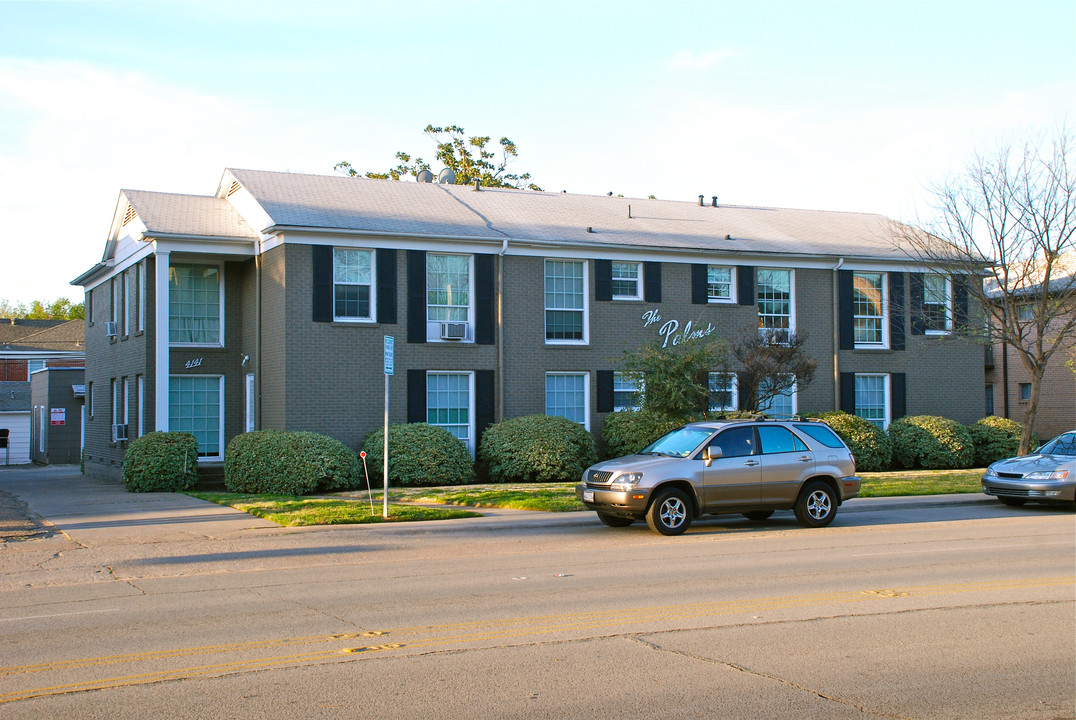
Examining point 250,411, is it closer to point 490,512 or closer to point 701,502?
point 490,512

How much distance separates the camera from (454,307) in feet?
81.8

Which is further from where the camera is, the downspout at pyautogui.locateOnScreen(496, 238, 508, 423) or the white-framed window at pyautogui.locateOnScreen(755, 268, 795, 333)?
the white-framed window at pyautogui.locateOnScreen(755, 268, 795, 333)

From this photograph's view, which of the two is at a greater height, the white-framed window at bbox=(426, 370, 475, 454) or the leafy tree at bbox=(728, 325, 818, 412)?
the leafy tree at bbox=(728, 325, 818, 412)

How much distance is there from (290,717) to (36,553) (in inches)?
348

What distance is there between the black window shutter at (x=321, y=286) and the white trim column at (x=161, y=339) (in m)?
3.78

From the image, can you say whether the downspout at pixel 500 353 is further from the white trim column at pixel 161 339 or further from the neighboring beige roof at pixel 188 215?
the white trim column at pixel 161 339

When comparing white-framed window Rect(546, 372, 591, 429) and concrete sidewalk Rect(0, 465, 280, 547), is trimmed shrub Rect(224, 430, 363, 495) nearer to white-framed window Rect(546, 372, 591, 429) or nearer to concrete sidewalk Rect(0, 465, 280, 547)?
concrete sidewalk Rect(0, 465, 280, 547)

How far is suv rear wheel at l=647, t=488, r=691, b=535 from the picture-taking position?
47.2 feet

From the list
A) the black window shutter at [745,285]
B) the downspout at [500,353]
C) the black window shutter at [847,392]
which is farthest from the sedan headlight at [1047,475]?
the downspout at [500,353]

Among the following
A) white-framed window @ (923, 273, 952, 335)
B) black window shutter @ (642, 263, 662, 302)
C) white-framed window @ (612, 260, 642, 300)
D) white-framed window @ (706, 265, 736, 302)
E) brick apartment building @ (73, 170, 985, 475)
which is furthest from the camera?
white-framed window @ (923, 273, 952, 335)

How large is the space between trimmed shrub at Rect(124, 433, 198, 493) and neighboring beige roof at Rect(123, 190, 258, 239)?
16.0ft

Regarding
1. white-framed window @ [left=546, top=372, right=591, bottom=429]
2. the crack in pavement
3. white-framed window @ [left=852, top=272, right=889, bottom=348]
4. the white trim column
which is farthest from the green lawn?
the crack in pavement

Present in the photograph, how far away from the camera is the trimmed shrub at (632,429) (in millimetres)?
24000

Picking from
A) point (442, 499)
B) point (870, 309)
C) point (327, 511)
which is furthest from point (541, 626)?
point (870, 309)
